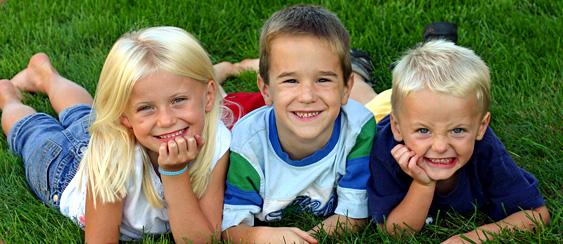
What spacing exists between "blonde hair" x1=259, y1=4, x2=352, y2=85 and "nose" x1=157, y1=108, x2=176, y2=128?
52 centimetres

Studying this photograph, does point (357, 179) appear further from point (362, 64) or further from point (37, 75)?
point (37, 75)

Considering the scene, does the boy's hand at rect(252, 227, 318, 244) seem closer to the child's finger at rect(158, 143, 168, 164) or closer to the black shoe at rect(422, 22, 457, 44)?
the child's finger at rect(158, 143, 168, 164)

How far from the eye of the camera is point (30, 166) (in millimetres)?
3453

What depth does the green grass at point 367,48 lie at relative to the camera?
9.94 ft

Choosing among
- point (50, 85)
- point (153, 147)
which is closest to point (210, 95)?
point (153, 147)

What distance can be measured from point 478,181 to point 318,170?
31.4 inches

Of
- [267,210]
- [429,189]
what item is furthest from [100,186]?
[429,189]

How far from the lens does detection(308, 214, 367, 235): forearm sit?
2.89 m

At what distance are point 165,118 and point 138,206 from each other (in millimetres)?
598

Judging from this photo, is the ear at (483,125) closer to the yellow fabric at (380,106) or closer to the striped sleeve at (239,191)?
the yellow fabric at (380,106)

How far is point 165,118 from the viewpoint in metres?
2.68

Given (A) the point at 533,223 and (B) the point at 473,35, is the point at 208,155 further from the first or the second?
(B) the point at 473,35

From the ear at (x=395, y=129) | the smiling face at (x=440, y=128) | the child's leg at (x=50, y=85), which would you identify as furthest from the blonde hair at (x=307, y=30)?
the child's leg at (x=50, y=85)

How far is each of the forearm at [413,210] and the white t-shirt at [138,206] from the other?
0.93 meters
